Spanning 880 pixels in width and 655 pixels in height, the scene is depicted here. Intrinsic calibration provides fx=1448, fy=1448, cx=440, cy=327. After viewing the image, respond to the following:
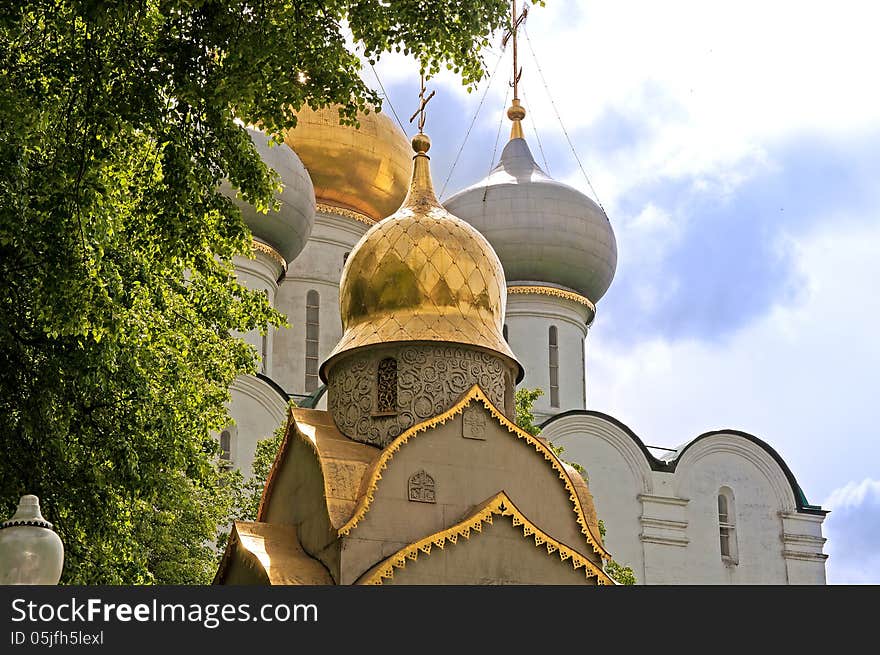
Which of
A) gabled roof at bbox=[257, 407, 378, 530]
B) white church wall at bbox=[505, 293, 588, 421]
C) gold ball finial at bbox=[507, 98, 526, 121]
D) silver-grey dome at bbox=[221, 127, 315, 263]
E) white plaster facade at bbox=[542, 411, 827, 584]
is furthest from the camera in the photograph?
gold ball finial at bbox=[507, 98, 526, 121]

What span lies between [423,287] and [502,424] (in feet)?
5.00

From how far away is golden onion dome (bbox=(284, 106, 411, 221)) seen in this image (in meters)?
27.1

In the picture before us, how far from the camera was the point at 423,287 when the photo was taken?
13117 millimetres

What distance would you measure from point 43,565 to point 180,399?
415cm

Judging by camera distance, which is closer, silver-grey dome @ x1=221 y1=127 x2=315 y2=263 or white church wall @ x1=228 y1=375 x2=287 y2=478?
white church wall @ x1=228 y1=375 x2=287 y2=478

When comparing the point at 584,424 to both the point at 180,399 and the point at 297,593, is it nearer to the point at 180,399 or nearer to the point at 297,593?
the point at 180,399

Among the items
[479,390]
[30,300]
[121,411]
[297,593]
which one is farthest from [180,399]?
[297,593]

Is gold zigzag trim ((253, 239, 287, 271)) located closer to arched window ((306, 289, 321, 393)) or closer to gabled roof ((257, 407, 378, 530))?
arched window ((306, 289, 321, 393))

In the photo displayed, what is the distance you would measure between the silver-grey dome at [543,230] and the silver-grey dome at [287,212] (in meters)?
4.10

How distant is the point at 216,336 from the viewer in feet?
41.4

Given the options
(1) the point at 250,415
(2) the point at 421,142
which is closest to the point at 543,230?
(1) the point at 250,415

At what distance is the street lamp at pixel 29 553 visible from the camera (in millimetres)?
7402

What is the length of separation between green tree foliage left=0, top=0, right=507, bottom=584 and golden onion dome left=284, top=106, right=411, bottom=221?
16089 mm

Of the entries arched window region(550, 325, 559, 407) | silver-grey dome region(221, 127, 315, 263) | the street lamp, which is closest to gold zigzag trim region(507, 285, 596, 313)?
arched window region(550, 325, 559, 407)
